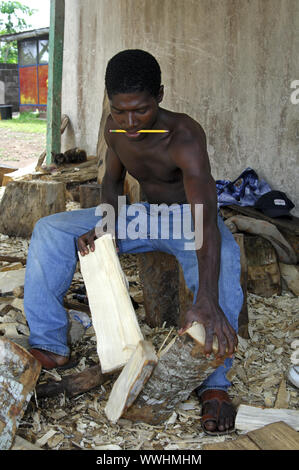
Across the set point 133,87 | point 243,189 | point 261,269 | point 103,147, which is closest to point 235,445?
point 133,87

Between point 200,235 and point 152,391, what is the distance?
689 mm

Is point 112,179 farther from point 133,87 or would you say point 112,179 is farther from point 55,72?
point 55,72

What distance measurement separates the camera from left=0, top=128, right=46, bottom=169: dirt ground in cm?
1107

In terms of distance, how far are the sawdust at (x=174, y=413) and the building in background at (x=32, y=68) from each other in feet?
55.5

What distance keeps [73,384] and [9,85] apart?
21534 millimetres

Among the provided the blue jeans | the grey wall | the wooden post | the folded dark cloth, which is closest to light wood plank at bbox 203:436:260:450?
the blue jeans

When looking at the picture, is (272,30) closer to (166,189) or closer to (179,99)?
(179,99)

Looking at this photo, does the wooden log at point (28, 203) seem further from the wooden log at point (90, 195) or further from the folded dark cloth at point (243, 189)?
the folded dark cloth at point (243, 189)

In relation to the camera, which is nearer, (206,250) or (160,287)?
(206,250)

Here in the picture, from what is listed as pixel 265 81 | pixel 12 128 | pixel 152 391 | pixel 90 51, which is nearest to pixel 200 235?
pixel 152 391

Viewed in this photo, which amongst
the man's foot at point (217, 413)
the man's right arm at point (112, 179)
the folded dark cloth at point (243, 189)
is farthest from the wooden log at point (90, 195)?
the man's foot at point (217, 413)

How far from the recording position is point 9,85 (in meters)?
22.0

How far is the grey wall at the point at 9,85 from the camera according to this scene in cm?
2169

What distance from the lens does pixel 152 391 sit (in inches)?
83.6
